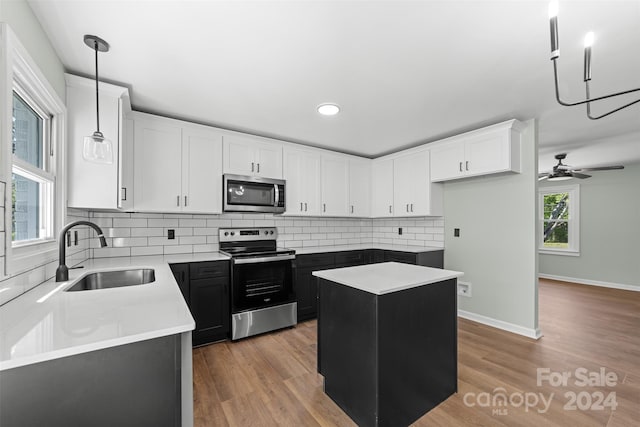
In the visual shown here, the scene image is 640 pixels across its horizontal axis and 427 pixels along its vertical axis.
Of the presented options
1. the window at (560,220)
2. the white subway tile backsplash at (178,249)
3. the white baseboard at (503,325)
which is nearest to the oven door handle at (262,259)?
the white subway tile backsplash at (178,249)

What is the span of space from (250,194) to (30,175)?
1909mm

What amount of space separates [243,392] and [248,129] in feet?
8.57

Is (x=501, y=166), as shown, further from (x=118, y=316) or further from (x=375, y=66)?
(x=118, y=316)

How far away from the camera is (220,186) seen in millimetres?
3211

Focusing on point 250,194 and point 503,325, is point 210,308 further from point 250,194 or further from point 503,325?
point 503,325

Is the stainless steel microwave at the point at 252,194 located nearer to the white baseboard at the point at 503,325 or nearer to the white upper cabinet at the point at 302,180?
the white upper cabinet at the point at 302,180

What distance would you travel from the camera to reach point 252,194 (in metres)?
3.36

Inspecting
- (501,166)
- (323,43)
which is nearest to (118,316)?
(323,43)

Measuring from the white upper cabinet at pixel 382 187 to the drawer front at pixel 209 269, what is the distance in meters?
2.44

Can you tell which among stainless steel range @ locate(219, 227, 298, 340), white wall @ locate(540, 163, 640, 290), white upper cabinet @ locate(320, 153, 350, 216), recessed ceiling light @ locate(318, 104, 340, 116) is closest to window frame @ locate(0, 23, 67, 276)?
stainless steel range @ locate(219, 227, 298, 340)

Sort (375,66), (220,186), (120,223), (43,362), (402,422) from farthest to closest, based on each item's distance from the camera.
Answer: (220,186), (120,223), (375,66), (402,422), (43,362)

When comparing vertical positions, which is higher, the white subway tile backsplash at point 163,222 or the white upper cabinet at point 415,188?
the white upper cabinet at point 415,188

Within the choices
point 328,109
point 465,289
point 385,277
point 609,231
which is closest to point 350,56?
point 328,109

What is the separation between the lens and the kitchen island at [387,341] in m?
1.64
